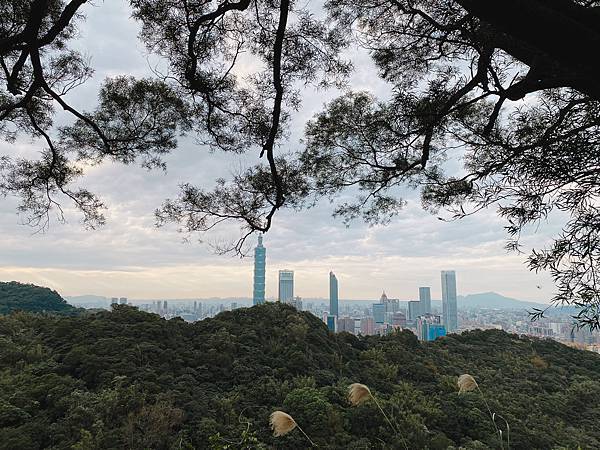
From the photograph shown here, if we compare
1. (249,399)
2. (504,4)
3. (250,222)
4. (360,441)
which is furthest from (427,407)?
(504,4)

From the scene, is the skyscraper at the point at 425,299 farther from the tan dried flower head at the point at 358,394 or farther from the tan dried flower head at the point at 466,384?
the tan dried flower head at the point at 358,394

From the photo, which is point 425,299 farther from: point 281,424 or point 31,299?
point 281,424

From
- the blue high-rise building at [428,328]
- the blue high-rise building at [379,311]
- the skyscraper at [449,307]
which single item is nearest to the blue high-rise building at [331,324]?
the blue high-rise building at [428,328]

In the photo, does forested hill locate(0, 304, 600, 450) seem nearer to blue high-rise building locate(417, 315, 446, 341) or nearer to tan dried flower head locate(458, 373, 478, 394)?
tan dried flower head locate(458, 373, 478, 394)

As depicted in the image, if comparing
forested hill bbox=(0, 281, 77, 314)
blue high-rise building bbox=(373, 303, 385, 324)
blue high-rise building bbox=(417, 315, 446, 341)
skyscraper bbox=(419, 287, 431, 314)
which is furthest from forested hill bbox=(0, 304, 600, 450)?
skyscraper bbox=(419, 287, 431, 314)

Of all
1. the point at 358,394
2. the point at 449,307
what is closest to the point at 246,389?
the point at 358,394
